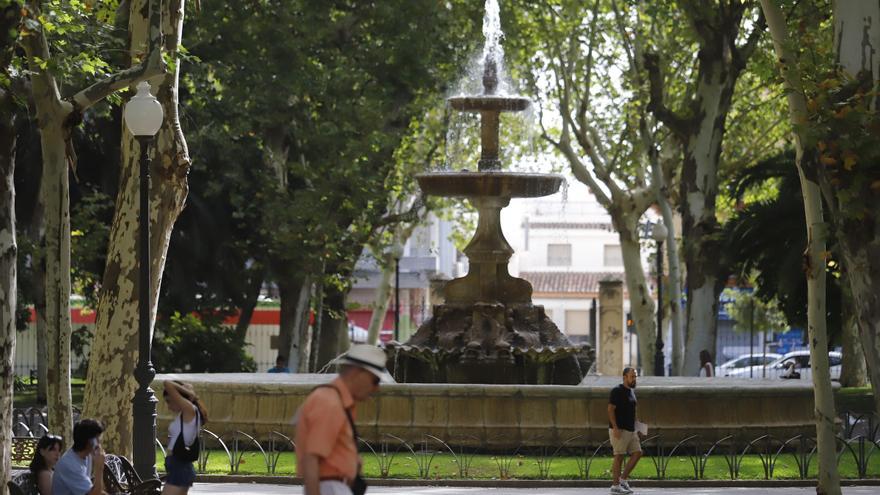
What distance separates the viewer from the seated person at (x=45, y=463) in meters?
12.3

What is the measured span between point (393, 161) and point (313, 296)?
3.33 metres

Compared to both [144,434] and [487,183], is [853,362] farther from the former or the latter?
[144,434]

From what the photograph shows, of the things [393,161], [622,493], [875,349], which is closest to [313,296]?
[393,161]

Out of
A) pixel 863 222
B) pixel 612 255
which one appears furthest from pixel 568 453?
pixel 612 255

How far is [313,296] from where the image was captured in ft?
121

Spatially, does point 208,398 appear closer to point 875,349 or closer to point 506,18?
point 875,349

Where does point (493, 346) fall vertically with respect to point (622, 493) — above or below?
above

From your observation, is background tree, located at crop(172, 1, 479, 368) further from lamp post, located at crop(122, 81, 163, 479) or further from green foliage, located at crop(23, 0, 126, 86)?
lamp post, located at crop(122, 81, 163, 479)

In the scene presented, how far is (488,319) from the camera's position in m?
23.1

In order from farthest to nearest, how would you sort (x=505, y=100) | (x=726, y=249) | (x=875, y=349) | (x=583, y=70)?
(x=583, y=70)
(x=726, y=249)
(x=505, y=100)
(x=875, y=349)

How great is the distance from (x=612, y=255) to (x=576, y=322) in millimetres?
9669

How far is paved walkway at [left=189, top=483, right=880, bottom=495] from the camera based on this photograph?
17141 millimetres

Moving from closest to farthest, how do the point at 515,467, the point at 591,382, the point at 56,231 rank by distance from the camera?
the point at 56,231 → the point at 515,467 → the point at 591,382

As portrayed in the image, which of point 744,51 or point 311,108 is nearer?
point 744,51
